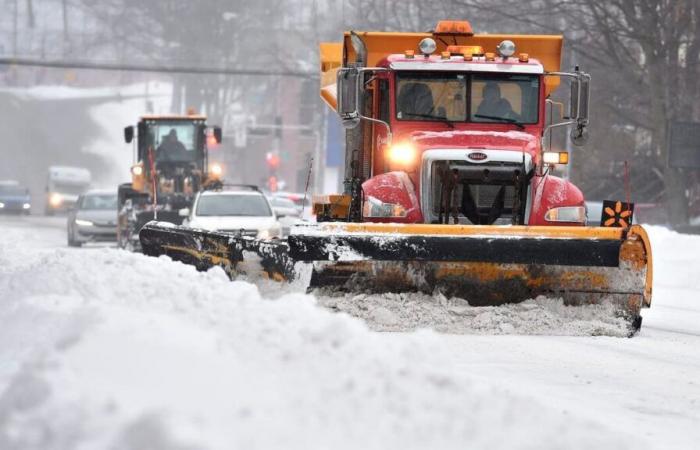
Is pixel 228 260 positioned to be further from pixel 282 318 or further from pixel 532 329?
pixel 282 318

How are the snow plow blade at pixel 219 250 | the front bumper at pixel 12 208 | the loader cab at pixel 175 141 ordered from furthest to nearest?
the front bumper at pixel 12 208 < the loader cab at pixel 175 141 < the snow plow blade at pixel 219 250

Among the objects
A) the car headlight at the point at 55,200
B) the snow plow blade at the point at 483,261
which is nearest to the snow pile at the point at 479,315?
the snow plow blade at the point at 483,261

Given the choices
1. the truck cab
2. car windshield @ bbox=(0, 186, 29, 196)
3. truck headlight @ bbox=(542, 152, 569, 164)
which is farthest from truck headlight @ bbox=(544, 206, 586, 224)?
car windshield @ bbox=(0, 186, 29, 196)

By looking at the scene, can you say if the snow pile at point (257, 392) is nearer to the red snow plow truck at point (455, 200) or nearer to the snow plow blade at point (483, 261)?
the snow plow blade at point (483, 261)

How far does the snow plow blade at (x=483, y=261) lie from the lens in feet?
34.4

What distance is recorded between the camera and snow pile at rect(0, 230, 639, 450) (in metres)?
4.82

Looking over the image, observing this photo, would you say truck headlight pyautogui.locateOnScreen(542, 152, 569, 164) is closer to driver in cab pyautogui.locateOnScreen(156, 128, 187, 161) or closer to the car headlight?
driver in cab pyautogui.locateOnScreen(156, 128, 187, 161)

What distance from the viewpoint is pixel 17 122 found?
10450 centimetres

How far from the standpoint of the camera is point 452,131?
12453 millimetres

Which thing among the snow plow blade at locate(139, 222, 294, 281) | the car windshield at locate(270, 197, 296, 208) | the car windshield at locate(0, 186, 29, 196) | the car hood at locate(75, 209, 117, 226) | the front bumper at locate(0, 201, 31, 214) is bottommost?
the front bumper at locate(0, 201, 31, 214)

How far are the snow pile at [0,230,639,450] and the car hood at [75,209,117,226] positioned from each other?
2543 centimetres

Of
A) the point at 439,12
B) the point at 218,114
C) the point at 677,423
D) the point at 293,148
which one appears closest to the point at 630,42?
the point at 439,12

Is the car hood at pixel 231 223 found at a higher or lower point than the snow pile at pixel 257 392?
lower

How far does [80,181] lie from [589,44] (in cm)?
3522
